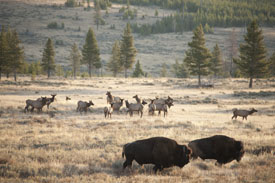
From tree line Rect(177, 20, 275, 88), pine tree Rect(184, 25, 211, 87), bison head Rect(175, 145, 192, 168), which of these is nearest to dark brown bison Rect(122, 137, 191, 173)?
bison head Rect(175, 145, 192, 168)

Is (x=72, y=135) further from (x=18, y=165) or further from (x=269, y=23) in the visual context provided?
(x=269, y=23)

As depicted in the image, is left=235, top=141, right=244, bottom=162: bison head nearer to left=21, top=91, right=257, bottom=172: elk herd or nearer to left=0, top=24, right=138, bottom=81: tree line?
left=21, top=91, right=257, bottom=172: elk herd

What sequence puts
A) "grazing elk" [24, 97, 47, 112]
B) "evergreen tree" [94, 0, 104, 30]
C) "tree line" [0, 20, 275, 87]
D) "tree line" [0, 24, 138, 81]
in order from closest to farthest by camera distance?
"grazing elk" [24, 97, 47, 112]
"tree line" [0, 20, 275, 87]
"tree line" [0, 24, 138, 81]
"evergreen tree" [94, 0, 104, 30]

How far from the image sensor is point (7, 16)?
190 meters

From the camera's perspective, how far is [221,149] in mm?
7812

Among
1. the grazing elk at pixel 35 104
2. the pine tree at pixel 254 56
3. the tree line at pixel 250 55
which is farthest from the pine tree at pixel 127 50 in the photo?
the grazing elk at pixel 35 104

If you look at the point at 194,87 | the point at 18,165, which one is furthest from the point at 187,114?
the point at 194,87

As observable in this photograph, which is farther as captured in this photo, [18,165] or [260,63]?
[260,63]

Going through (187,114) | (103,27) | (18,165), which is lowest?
(187,114)

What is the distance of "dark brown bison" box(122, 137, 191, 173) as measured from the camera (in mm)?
6997

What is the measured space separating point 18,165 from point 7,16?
219 m

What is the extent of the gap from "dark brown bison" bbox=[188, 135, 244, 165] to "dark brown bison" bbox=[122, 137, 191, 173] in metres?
1.12

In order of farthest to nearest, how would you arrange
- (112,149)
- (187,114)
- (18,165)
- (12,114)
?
(187,114)
(12,114)
(112,149)
(18,165)

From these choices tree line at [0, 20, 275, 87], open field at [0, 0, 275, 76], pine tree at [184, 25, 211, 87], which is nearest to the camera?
tree line at [0, 20, 275, 87]
